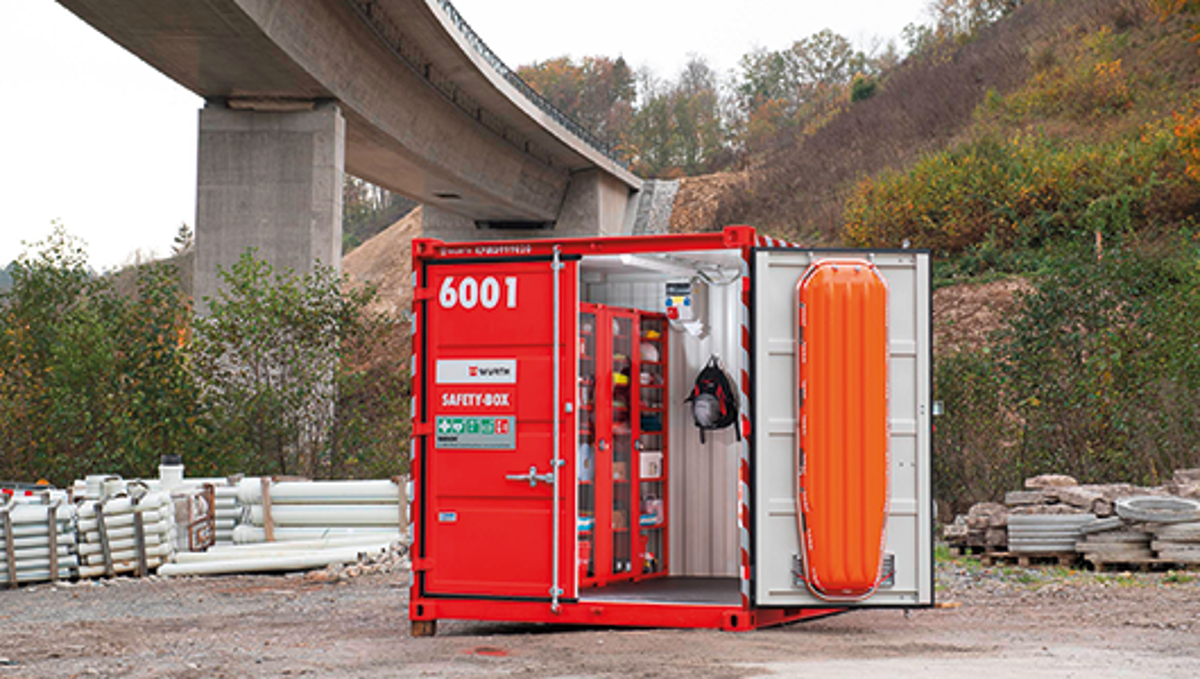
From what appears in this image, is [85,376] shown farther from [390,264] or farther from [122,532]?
[390,264]

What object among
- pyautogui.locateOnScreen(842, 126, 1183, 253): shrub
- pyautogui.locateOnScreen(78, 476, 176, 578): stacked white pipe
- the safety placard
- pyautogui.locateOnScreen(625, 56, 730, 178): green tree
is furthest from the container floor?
pyautogui.locateOnScreen(625, 56, 730, 178): green tree

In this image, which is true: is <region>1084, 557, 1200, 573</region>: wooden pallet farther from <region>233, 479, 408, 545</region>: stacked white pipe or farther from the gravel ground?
<region>233, 479, 408, 545</region>: stacked white pipe

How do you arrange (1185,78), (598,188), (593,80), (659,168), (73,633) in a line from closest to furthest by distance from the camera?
(73,633) → (1185,78) → (598,188) → (659,168) → (593,80)

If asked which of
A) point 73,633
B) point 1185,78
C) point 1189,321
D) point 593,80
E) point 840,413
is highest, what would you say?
point 593,80

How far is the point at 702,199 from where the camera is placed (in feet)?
189

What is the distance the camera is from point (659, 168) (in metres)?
75.8

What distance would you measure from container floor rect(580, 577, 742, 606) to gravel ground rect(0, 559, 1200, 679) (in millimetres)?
275

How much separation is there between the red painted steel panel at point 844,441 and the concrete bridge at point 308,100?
14.4m

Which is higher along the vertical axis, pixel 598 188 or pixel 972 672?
pixel 598 188

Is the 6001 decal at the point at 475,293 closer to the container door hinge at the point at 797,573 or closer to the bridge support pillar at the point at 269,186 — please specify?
the container door hinge at the point at 797,573

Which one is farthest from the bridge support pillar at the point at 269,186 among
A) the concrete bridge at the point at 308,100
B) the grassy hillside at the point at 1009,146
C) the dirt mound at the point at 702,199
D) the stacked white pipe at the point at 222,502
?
the dirt mound at the point at 702,199

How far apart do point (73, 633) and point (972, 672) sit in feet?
25.1

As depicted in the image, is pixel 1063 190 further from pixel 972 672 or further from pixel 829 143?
pixel 972 672

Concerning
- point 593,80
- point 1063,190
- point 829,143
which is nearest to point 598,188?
point 829,143
